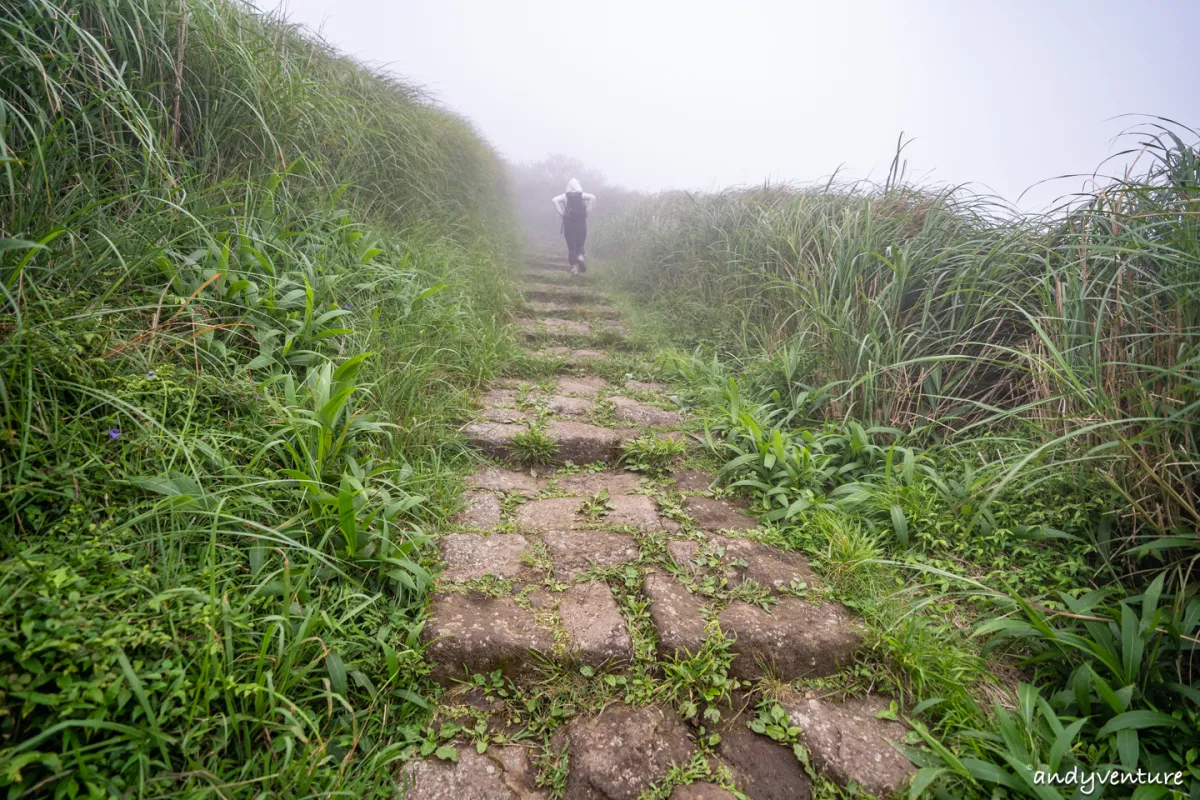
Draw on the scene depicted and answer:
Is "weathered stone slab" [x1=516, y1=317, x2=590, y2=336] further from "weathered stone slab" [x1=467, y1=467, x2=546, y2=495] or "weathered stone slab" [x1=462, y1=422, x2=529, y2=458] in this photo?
"weathered stone slab" [x1=467, y1=467, x2=546, y2=495]

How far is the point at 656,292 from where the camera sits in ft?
17.5

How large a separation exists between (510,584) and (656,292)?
4.32 meters

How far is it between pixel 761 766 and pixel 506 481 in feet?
4.30

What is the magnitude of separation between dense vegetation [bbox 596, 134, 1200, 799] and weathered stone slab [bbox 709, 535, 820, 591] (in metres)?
0.08

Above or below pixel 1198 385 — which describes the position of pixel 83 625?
below

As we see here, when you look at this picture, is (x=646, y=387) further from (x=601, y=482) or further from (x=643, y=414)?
(x=601, y=482)

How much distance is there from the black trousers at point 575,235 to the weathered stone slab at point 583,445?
16.4ft

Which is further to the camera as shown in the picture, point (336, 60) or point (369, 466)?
point (336, 60)

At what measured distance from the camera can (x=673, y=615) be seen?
138 centimetres

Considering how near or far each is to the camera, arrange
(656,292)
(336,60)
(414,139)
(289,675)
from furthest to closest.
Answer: (656,292) < (414,139) < (336,60) < (289,675)

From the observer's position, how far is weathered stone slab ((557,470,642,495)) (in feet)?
6.76

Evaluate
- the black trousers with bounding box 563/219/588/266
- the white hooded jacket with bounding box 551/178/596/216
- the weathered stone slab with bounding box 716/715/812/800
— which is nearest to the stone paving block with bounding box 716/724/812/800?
the weathered stone slab with bounding box 716/715/812/800

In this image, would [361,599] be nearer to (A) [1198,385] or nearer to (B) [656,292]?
(A) [1198,385]

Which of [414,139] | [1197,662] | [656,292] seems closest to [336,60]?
[414,139]
